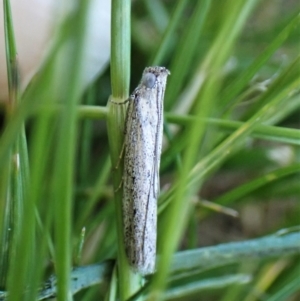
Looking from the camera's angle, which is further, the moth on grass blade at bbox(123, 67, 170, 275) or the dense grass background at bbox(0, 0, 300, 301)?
the moth on grass blade at bbox(123, 67, 170, 275)

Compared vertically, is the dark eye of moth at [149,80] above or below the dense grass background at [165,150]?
above

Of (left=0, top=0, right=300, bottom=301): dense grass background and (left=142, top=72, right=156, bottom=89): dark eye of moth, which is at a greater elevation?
(left=142, top=72, right=156, bottom=89): dark eye of moth

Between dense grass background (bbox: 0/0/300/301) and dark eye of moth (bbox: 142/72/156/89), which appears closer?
dense grass background (bbox: 0/0/300/301)

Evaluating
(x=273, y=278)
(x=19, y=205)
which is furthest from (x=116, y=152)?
(x=273, y=278)

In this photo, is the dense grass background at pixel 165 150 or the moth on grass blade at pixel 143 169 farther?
the moth on grass blade at pixel 143 169

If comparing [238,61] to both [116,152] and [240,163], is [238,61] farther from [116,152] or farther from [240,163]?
[116,152]
